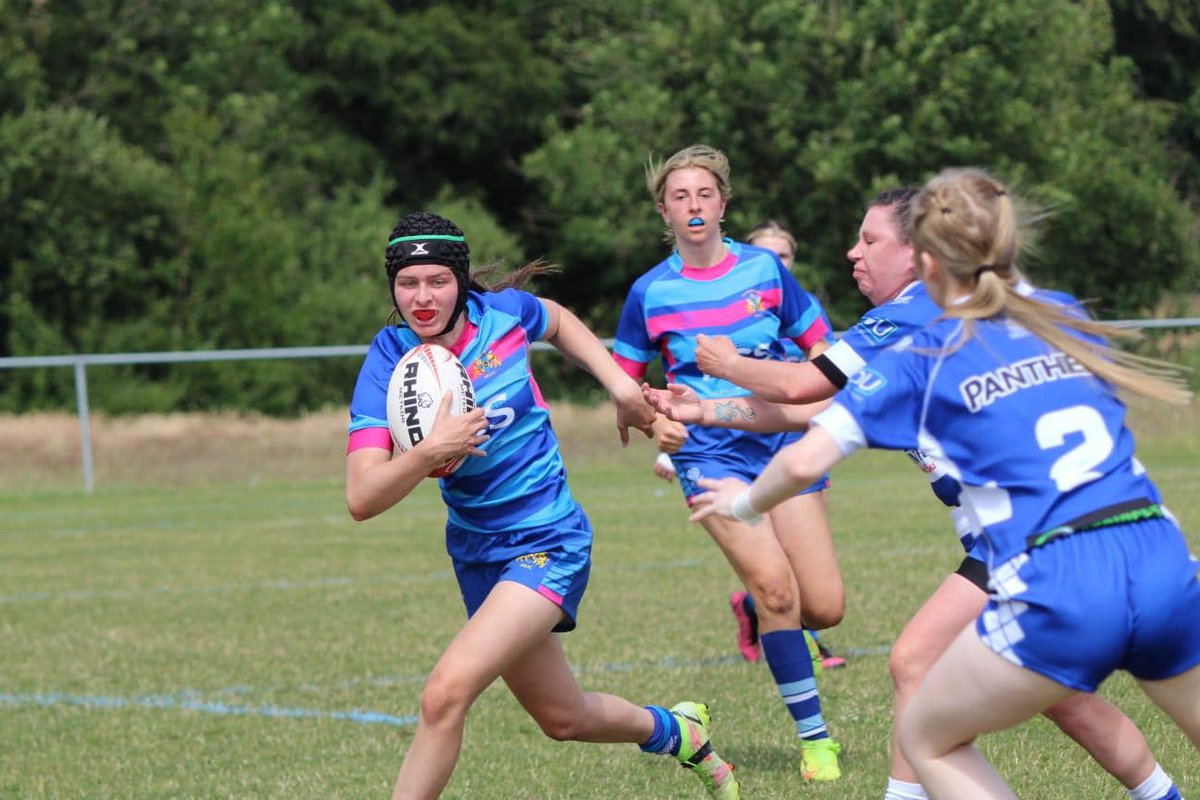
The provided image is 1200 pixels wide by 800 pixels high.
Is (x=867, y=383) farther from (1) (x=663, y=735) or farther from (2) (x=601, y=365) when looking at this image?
(1) (x=663, y=735)

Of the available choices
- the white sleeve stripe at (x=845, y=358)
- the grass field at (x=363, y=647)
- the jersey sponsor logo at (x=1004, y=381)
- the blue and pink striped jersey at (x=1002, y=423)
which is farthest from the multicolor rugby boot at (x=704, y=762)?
the jersey sponsor logo at (x=1004, y=381)

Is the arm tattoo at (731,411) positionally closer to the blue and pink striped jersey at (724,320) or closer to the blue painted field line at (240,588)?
the blue and pink striped jersey at (724,320)

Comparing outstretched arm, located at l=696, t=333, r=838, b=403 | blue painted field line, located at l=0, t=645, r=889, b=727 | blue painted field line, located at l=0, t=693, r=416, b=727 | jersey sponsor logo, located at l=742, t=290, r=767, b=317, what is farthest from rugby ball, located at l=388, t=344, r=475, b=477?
blue painted field line, located at l=0, t=645, r=889, b=727

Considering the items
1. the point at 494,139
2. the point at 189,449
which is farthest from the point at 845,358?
the point at 494,139

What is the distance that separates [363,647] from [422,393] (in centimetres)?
446

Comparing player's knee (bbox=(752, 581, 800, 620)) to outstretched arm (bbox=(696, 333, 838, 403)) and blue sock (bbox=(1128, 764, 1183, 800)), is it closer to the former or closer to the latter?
outstretched arm (bbox=(696, 333, 838, 403))

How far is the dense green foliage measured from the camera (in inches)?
1067

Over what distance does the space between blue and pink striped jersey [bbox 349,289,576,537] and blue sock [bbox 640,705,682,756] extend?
85 centimetres

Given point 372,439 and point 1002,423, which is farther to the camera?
point 372,439

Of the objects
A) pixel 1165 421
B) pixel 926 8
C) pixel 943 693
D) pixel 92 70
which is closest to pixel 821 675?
pixel 943 693

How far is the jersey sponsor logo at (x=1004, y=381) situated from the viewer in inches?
131

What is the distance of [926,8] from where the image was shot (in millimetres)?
27766

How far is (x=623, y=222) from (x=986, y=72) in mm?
6984

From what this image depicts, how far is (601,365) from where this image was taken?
5.08 metres
